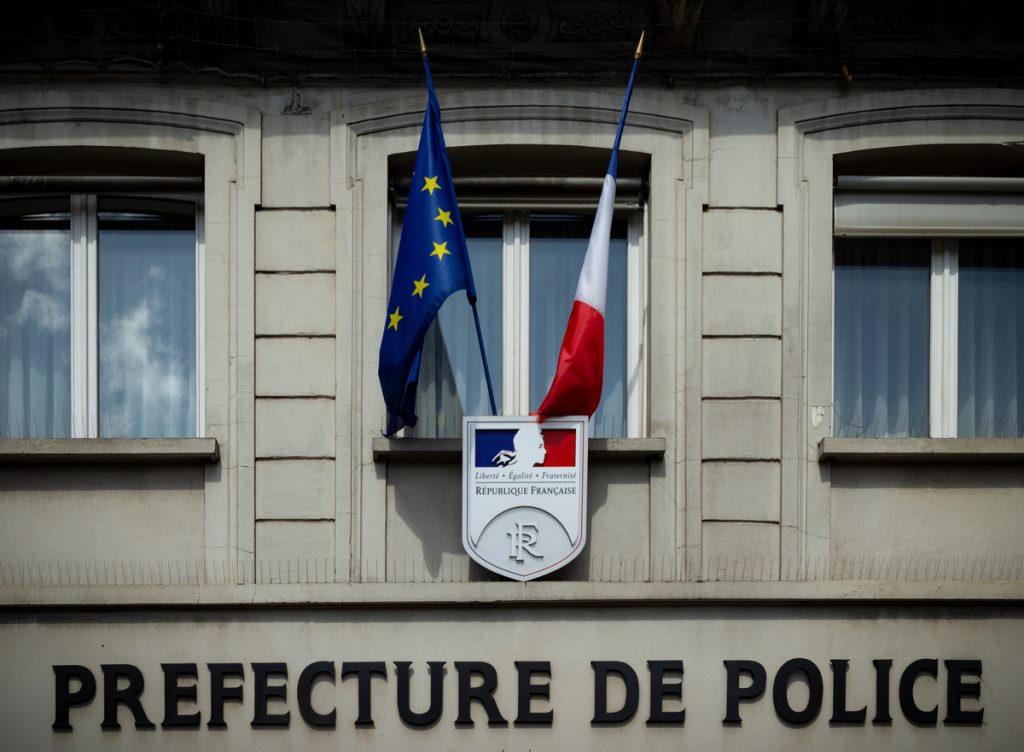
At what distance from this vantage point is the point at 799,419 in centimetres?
1233

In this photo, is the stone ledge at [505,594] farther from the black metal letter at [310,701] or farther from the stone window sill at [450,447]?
the stone window sill at [450,447]

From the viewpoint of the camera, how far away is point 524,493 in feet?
39.6

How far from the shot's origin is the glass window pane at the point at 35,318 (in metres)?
12.8

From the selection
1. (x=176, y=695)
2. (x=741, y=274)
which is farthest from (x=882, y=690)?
(x=176, y=695)

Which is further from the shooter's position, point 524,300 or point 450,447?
point 524,300

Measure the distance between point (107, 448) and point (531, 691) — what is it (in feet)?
11.9

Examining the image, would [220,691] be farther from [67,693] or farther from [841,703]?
[841,703]

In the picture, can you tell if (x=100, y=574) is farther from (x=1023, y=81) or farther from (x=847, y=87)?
(x=1023, y=81)

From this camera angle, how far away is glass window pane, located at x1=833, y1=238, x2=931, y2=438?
12.9 meters

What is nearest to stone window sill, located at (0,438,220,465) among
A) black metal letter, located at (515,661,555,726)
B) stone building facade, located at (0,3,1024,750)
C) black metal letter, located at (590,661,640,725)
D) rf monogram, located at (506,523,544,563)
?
stone building facade, located at (0,3,1024,750)

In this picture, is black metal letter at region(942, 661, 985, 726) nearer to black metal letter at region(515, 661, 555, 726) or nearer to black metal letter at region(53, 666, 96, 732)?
black metal letter at region(515, 661, 555, 726)

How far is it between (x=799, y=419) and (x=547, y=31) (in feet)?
11.8

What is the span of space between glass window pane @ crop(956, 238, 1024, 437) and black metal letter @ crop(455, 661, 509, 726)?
13.8 ft

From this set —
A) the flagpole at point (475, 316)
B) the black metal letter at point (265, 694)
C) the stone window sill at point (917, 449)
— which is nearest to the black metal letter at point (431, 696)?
the black metal letter at point (265, 694)
